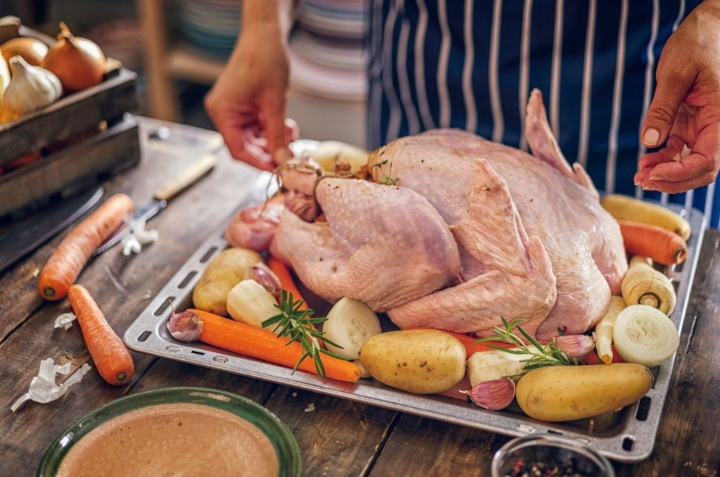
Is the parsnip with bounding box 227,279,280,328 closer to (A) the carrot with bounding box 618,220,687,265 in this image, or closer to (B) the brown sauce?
(B) the brown sauce

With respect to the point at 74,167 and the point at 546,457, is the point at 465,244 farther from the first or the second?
the point at 74,167

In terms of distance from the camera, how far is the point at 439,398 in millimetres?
1487

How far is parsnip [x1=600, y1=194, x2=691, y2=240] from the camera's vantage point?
6.33 ft

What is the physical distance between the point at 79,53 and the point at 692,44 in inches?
59.6

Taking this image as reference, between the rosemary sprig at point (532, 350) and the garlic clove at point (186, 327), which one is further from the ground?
the rosemary sprig at point (532, 350)

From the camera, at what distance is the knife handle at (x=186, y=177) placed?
2.24 meters

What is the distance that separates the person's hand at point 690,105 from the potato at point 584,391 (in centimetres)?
42

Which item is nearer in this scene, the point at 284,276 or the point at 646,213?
the point at 284,276

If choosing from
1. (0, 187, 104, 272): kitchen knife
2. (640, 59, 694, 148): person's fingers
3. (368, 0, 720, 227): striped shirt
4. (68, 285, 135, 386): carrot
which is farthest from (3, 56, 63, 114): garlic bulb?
(640, 59, 694, 148): person's fingers

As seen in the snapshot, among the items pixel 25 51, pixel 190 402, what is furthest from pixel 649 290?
pixel 25 51

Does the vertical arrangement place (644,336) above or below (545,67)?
below

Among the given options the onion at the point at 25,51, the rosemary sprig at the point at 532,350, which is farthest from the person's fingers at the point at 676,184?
the onion at the point at 25,51

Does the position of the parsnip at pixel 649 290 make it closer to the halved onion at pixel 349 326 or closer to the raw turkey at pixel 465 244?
the raw turkey at pixel 465 244

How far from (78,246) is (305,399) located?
763mm
